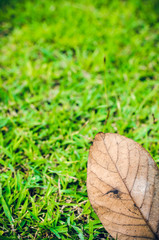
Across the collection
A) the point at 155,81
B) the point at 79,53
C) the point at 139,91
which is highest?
the point at 79,53

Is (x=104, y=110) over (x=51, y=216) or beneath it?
over

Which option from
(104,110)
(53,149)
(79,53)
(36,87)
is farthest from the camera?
(79,53)

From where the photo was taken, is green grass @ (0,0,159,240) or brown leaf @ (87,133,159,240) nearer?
brown leaf @ (87,133,159,240)

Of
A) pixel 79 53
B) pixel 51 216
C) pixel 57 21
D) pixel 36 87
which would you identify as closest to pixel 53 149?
pixel 51 216

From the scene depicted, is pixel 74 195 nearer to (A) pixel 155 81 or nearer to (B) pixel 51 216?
(B) pixel 51 216
